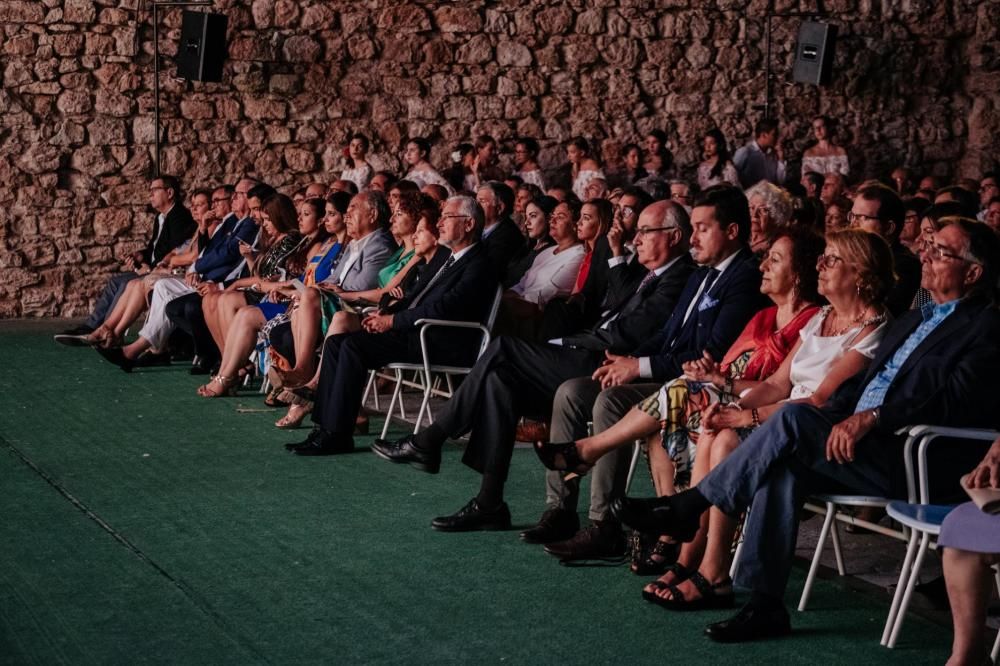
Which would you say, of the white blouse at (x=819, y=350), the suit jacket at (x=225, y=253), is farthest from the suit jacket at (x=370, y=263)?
the white blouse at (x=819, y=350)

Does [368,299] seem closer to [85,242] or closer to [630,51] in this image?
[85,242]

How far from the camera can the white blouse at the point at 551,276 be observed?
705cm

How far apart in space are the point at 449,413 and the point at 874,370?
1.53 m

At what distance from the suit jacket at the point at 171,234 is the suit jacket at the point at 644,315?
5529mm

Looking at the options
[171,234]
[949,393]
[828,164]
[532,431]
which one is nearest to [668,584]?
[949,393]

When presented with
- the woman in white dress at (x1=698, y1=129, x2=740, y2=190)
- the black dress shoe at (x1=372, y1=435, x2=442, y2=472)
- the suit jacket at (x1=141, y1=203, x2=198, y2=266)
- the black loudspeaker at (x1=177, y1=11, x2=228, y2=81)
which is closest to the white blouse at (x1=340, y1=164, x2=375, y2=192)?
the black loudspeaker at (x1=177, y1=11, x2=228, y2=81)

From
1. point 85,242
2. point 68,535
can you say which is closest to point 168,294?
point 85,242

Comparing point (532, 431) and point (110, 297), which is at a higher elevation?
point (532, 431)

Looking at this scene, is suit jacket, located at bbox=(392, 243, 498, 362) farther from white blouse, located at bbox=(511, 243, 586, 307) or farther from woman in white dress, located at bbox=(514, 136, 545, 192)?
woman in white dress, located at bbox=(514, 136, 545, 192)

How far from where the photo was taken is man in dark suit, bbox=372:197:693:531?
4750mm

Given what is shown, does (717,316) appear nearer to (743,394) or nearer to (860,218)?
(743,394)

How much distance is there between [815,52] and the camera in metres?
12.9

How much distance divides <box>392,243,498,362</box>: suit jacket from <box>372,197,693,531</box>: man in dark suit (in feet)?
3.30

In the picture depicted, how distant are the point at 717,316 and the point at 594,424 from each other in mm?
510
